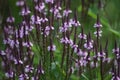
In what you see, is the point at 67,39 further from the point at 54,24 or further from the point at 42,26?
the point at 54,24

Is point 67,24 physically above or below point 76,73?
above

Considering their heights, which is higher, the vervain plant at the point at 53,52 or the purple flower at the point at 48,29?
the purple flower at the point at 48,29

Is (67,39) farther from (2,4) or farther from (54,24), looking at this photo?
(2,4)

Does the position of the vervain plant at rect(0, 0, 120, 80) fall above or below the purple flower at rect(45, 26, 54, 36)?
below

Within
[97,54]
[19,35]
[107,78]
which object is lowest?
[107,78]

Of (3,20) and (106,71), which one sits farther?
(3,20)

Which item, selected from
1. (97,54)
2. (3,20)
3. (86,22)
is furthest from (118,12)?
(97,54)

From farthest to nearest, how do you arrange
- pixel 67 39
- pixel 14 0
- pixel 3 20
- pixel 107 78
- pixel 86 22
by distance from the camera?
pixel 14 0 < pixel 3 20 < pixel 86 22 < pixel 107 78 < pixel 67 39

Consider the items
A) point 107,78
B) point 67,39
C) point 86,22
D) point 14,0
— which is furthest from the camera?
point 14,0

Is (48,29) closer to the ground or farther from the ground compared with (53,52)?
farther from the ground
